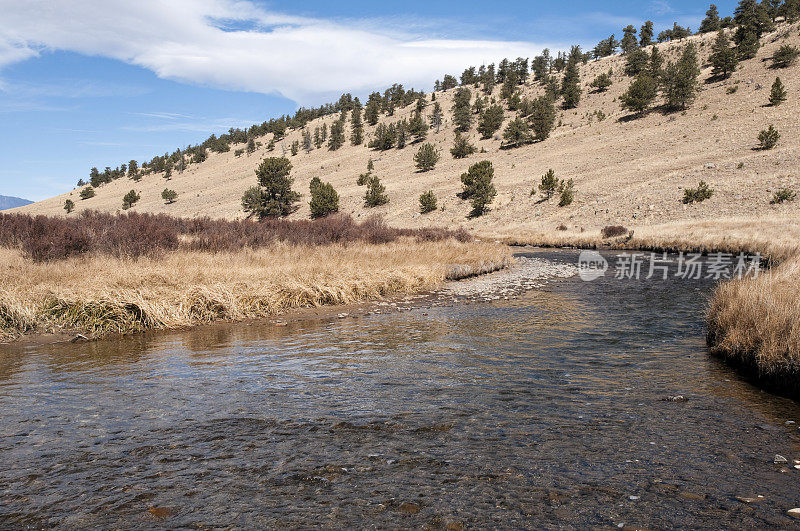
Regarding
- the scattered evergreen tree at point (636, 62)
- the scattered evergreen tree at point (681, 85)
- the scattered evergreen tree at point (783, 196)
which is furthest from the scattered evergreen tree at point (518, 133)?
the scattered evergreen tree at point (783, 196)

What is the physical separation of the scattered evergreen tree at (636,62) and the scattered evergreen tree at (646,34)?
59.9ft

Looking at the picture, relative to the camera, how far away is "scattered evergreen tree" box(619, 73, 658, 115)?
241ft

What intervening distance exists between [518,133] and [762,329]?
3060 inches

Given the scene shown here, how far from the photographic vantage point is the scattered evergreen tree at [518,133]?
3142 inches

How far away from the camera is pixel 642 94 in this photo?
73625 mm

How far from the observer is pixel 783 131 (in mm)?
53344

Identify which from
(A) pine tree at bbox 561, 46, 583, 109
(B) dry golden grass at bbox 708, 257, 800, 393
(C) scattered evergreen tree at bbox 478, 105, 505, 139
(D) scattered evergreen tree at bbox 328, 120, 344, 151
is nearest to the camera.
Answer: (B) dry golden grass at bbox 708, 257, 800, 393

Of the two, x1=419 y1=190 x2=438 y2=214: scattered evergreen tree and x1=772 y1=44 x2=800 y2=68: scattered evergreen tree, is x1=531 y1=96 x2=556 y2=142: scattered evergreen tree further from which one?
x1=772 y1=44 x2=800 y2=68: scattered evergreen tree

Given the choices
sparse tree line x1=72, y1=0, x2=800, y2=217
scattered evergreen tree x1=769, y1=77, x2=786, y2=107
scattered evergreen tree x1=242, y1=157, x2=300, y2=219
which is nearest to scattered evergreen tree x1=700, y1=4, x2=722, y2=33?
sparse tree line x1=72, y1=0, x2=800, y2=217

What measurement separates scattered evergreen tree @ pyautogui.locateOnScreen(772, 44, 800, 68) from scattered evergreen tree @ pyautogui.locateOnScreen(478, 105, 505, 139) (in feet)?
145

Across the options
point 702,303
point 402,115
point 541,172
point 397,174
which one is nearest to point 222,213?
point 397,174

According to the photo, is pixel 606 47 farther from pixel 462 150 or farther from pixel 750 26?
pixel 462 150

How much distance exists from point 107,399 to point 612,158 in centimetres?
7009

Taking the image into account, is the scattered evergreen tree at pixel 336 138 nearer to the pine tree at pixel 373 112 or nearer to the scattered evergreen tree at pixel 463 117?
the pine tree at pixel 373 112
